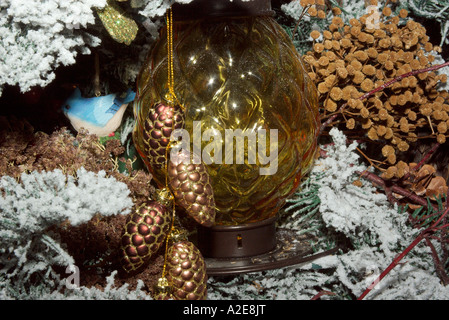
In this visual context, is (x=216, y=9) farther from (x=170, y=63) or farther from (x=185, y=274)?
(x=185, y=274)

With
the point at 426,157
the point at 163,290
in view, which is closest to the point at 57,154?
the point at 163,290

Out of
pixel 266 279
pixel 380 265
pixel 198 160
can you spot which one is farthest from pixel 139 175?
pixel 380 265

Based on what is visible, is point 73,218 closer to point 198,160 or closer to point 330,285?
point 198,160

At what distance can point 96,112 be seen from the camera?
760mm

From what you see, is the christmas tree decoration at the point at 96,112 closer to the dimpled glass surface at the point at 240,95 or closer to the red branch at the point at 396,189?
the dimpled glass surface at the point at 240,95

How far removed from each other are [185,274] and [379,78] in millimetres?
392

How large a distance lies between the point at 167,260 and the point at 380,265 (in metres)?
0.28

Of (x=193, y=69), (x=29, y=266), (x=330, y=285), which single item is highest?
(x=193, y=69)

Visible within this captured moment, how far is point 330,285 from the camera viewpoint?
735 mm

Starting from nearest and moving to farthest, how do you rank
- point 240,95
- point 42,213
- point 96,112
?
point 42,213
point 240,95
point 96,112

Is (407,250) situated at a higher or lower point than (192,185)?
lower

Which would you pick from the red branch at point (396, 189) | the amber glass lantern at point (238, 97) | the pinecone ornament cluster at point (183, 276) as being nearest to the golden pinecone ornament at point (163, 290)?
the pinecone ornament cluster at point (183, 276)

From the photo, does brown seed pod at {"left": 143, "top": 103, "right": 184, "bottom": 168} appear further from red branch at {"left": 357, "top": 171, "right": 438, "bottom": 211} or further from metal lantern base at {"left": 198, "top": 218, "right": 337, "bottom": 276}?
red branch at {"left": 357, "top": 171, "right": 438, "bottom": 211}

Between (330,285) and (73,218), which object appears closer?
(73,218)
